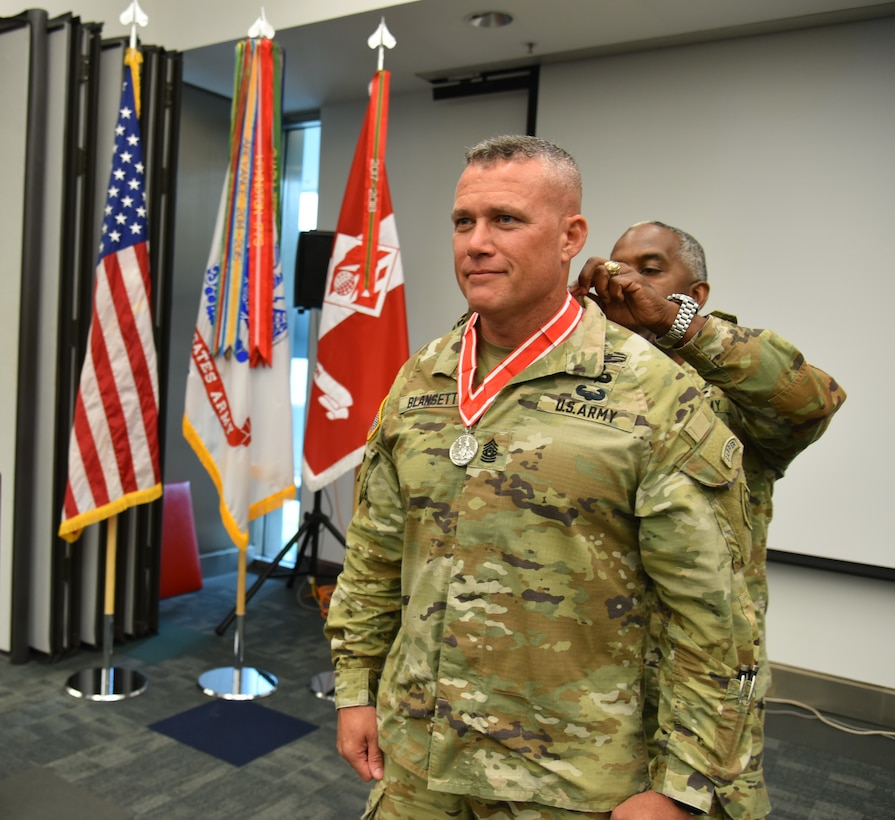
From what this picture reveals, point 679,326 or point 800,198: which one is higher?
point 800,198

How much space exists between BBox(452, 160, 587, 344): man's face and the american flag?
2349 millimetres

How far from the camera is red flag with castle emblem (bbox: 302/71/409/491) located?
11.0 feet

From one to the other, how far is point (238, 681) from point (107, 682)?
491 millimetres

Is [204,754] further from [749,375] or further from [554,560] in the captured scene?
[749,375]

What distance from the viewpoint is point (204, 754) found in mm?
2732

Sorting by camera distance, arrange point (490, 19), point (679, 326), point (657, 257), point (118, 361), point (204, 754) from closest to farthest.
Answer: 1. point (679, 326)
2. point (657, 257)
3. point (204, 754)
4. point (118, 361)
5. point (490, 19)

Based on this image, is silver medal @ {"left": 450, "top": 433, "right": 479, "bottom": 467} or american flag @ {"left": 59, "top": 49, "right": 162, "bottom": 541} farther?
american flag @ {"left": 59, "top": 49, "right": 162, "bottom": 541}

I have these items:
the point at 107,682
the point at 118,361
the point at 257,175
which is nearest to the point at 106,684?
the point at 107,682

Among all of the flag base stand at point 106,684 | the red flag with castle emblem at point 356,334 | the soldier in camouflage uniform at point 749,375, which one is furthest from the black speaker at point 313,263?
the soldier in camouflage uniform at point 749,375

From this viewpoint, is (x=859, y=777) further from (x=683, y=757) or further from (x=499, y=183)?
(x=499, y=183)

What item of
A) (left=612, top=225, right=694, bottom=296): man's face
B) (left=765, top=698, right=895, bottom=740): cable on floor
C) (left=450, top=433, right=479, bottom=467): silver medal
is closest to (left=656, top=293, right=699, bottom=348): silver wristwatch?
(left=612, top=225, right=694, bottom=296): man's face

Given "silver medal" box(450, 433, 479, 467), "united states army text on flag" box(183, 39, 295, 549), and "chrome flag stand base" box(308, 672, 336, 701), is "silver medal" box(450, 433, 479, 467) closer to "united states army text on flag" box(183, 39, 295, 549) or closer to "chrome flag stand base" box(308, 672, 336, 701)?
"united states army text on flag" box(183, 39, 295, 549)

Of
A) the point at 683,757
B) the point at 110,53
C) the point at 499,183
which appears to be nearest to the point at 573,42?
the point at 110,53

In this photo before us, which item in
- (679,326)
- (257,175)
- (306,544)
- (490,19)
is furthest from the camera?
(306,544)
